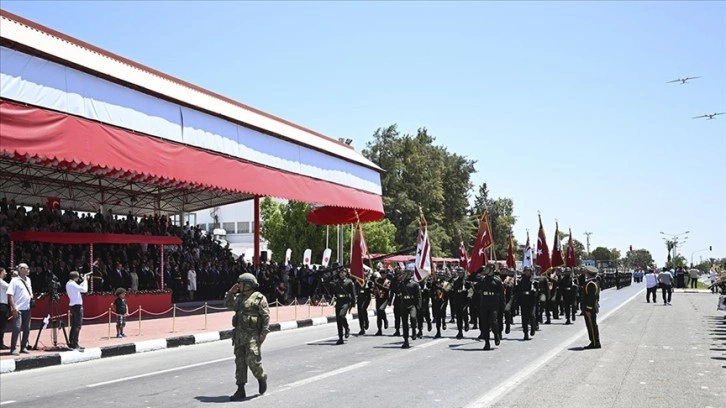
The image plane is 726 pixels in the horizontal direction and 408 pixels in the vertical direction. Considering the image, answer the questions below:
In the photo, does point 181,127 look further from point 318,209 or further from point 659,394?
point 659,394

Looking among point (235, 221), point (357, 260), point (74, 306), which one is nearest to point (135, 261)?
point (357, 260)

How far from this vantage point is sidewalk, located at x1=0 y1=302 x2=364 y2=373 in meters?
14.7

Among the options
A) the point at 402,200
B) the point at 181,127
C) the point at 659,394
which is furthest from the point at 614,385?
the point at 402,200

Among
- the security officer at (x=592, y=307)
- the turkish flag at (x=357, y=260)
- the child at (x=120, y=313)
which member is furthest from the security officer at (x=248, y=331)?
the turkish flag at (x=357, y=260)

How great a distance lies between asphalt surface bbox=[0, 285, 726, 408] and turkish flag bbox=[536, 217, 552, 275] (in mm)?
7857

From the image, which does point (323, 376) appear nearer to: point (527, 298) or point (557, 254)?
point (527, 298)

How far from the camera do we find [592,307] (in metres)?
15.8

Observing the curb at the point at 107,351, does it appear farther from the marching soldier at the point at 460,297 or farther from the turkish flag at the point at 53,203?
the turkish flag at the point at 53,203

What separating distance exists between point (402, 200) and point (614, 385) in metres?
69.8

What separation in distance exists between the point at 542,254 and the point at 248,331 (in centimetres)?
1801

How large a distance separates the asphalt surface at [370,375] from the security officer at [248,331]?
320mm

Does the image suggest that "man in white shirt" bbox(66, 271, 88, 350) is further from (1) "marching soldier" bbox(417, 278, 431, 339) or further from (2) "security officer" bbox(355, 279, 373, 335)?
(1) "marching soldier" bbox(417, 278, 431, 339)

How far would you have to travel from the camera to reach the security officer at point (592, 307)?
1552cm

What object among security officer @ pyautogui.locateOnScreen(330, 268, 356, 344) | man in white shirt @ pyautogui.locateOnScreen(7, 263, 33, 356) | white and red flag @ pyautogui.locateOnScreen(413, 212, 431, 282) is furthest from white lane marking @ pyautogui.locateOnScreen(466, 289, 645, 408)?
man in white shirt @ pyautogui.locateOnScreen(7, 263, 33, 356)
